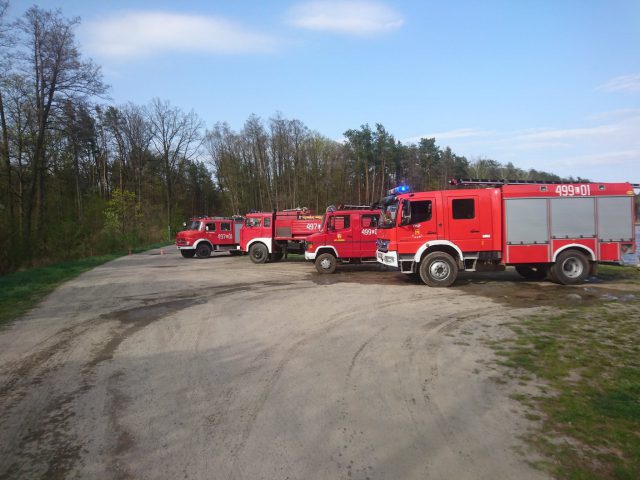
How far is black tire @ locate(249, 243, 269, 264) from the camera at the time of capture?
2128 cm

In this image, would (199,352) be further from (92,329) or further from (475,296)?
(475,296)

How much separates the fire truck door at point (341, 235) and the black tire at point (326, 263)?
34 centimetres

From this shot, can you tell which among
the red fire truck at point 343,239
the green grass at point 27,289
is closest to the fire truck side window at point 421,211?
the red fire truck at point 343,239

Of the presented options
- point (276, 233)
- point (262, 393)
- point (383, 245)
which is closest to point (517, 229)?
point (383, 245)

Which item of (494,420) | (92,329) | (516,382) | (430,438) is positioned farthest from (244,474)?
(92,329)

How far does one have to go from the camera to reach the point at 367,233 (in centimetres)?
1633

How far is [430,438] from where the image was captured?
381 centimetres

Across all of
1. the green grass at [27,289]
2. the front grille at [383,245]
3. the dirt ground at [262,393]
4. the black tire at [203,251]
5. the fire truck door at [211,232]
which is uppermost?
the fire truck door at [211,232]

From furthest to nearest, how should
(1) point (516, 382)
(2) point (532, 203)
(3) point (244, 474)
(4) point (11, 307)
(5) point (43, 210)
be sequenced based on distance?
(5) point (43, 210), (2) point (532, 203), (4) point (11, 307), (1) point (516, 382), (3) point (244, 474)

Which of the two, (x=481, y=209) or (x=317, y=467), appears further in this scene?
(x=481, y=209)

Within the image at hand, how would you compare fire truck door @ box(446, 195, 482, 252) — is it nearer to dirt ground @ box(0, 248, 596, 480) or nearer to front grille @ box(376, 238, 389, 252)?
front grille @ box(376, 238, 389, 252)

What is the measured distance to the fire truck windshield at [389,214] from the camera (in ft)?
42.7

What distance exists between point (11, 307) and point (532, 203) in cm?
1378

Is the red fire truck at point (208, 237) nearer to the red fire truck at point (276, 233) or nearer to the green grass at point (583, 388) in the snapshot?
the red fire truck at point (276, 233)
